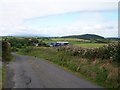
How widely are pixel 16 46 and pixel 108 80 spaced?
88010 millimetres

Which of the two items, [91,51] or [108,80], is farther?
[91,51]

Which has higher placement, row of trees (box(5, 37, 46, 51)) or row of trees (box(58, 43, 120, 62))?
row of trees (box(58, 43, 120, 62))

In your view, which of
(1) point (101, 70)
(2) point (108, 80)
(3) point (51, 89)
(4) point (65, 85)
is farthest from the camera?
(1) point (101, 70)

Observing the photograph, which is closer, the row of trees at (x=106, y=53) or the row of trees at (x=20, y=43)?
the row of trees at (x=106, y=53)

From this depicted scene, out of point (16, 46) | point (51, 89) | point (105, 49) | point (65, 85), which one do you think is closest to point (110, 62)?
point (105, 49)

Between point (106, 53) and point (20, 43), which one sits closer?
point (106, 53)

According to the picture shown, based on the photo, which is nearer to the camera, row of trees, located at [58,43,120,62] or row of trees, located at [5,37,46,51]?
row of trees, located at [58,43,120,62]

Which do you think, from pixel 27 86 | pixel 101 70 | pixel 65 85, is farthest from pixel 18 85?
pixel 101 70

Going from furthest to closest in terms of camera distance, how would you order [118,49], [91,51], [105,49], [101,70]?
1. [91,51]
2. [105,49]
3. [118,49]
4. [101,70]

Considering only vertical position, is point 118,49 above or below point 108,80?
above

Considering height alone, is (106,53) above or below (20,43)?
above

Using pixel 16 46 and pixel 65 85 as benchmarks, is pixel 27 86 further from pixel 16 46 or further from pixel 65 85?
pixel 16 46

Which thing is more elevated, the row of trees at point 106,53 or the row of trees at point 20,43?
the row of trees at point 106,53

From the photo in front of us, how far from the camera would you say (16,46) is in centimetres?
11025
